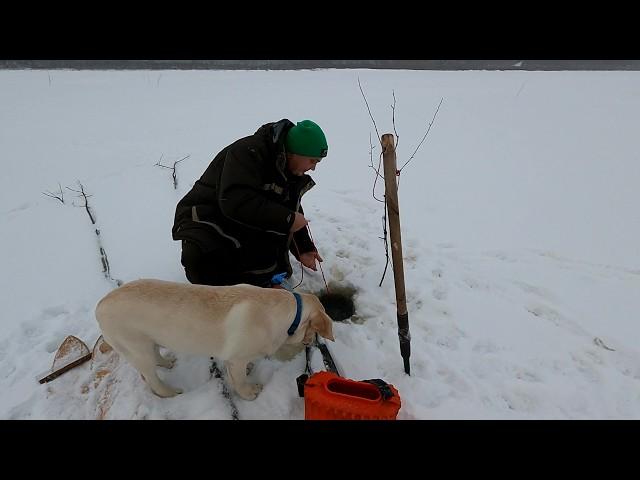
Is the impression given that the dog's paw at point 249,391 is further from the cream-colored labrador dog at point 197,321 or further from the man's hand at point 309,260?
the man's hand at point 309,260

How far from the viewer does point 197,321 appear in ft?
7.79

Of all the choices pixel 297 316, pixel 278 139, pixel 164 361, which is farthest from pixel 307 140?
pixel 164 361

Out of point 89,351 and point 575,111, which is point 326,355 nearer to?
point 89,351

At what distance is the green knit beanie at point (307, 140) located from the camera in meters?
2.92

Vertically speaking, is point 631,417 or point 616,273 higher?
point 616,273

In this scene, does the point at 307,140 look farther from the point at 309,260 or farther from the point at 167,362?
the point at 167,362

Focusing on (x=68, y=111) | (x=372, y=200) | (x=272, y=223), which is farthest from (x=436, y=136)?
(x=68, y=111)

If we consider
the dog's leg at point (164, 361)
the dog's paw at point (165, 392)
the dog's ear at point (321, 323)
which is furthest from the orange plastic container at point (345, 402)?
the dog's leg at point (164, 361)

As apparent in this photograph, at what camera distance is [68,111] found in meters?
10.7

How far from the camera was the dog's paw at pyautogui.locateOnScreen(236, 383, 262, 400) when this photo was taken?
2658mm

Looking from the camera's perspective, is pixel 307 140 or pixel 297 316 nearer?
pixel 297 316

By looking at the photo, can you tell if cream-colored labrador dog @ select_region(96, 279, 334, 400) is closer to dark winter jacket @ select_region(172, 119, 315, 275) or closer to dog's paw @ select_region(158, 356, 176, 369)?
dog's paw @ select_region(158, 356, 176, 369)

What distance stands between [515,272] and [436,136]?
19.6 ft

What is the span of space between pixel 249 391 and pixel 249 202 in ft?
5.15
